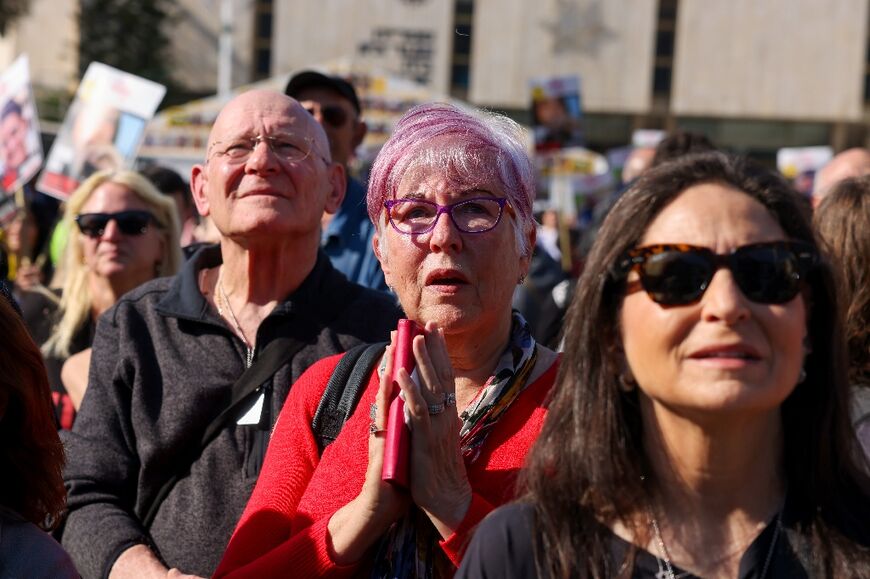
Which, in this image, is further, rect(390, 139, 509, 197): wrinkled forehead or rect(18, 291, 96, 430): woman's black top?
rect(18, 291, 96, 430): woman's black top

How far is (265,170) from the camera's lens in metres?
3.58

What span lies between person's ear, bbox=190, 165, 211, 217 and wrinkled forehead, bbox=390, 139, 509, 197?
41.9 inches

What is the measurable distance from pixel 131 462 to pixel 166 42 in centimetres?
3511

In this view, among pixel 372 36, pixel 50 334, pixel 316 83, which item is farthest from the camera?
pixel 372 36

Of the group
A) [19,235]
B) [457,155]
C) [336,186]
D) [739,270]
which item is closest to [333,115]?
[336,186]

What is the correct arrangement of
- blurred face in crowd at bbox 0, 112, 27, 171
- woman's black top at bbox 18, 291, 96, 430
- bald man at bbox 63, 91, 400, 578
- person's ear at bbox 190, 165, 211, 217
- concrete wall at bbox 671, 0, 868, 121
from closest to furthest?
bald man at bbox 63, 91, 400, 578 → person's ear at bbox 190, 165, 211, 217 → woman's black top at bbox 18, 291, 96, 430 → blurred face in crowd at bbox 0, 112, 27, 171 → concrete wall at bbox 671, 0, 868, 121

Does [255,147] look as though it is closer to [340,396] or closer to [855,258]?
[340,396]

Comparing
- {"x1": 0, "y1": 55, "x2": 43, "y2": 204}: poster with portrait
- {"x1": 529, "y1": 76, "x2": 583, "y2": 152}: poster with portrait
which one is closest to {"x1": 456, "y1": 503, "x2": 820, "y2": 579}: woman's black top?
{"x1": 0, "y1": 55, "x2": 43, "y2": 204}: poster with portrait

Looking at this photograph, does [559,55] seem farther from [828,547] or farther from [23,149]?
[828,547]

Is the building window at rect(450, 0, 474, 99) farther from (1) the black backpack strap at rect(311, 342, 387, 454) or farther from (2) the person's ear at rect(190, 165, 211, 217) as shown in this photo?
(1) the black backpack strap at rect(311, 342, 387, 454)

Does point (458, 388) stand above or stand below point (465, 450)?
above

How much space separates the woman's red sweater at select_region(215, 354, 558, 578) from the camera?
258cm

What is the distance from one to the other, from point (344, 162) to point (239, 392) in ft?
6.52

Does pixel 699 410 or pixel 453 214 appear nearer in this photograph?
pixel 699 410
